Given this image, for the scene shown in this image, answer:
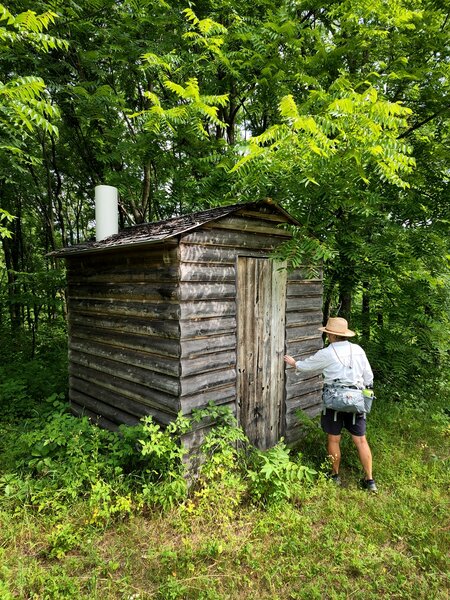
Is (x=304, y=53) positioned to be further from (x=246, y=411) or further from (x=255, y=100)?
(x=246, y=411)

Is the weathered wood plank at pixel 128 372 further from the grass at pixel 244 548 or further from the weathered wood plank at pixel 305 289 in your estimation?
the weathered wood plank at pixel 305 289

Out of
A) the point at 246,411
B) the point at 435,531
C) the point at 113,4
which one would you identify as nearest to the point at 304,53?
the point at 113,4

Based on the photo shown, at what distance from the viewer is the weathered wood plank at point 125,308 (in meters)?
4.26

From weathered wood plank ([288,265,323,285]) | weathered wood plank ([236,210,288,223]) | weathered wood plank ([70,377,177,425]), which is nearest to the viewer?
weathered wood plank ([70,377,177,425])

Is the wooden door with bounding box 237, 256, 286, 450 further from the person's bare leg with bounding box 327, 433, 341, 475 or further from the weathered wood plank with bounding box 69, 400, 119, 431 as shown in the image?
the weathered wood plank with bounding box 69, 400, 119, 431

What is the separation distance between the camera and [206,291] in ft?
14.4

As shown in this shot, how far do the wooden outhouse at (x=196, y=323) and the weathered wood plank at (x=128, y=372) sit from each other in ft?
0.06

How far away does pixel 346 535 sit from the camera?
3.56 metres

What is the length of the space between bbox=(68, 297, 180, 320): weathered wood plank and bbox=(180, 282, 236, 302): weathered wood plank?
0.64 feet

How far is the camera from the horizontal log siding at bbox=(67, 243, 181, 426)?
427 cm

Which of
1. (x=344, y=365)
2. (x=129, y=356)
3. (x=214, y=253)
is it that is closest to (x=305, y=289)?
(x=344, y=365)

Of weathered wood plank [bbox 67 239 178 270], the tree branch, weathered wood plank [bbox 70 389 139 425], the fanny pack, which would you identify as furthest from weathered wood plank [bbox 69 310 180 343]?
the tree branch

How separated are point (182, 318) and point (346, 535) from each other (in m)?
2.99

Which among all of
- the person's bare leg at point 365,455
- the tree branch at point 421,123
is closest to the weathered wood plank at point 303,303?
the person's bare leg at point 365,455
